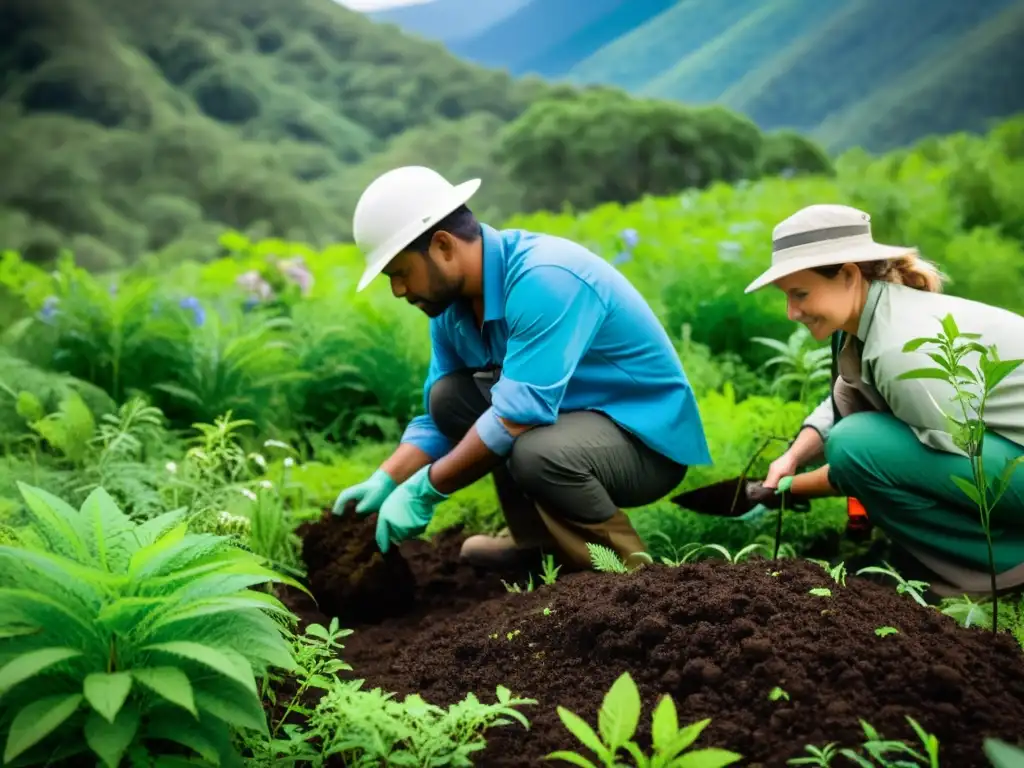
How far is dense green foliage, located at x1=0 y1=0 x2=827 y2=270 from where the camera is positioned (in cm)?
927

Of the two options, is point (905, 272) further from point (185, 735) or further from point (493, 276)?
point (185, 735)

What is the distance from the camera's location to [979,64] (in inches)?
337

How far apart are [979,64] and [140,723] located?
8790 mm

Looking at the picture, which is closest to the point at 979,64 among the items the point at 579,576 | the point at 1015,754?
the point at 579,576

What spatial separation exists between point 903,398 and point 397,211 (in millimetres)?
1545

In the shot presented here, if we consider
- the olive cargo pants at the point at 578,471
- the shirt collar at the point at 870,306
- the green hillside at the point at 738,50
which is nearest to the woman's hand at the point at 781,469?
the olive cargo pants at the point at 578,471

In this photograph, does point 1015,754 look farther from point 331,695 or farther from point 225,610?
point 225,610

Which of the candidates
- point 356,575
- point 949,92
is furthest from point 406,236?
point 949,92

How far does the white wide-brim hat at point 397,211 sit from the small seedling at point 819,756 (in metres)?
1.82

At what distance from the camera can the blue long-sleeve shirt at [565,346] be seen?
301cm

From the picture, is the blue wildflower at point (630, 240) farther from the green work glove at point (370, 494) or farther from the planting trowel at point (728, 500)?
the green work glove at point (370, 494)

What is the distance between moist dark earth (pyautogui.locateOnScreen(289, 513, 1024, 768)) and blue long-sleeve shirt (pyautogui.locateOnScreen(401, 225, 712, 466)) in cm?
59

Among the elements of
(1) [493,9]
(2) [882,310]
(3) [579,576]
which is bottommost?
(3) [579,576]

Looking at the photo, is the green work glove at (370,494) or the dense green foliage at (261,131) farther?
the dense green foliage at (261,131)
